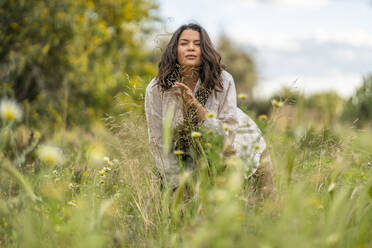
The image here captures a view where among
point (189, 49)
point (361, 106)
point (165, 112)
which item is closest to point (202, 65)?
point (189, 49)

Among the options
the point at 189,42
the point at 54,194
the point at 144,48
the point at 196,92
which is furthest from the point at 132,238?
the point at 144,48

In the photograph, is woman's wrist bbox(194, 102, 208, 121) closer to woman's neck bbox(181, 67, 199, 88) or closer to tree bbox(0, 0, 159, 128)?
woman's neck bbox(181, 67, 199, 88)

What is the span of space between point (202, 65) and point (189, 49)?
0.16 metres

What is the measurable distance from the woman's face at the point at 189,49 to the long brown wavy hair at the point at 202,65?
1.3 inches

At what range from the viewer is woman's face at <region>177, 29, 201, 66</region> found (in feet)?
9.00

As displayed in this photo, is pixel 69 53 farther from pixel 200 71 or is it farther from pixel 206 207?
pixel 206 207

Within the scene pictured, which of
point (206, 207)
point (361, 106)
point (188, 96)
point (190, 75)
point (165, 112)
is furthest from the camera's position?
point (361, 106)

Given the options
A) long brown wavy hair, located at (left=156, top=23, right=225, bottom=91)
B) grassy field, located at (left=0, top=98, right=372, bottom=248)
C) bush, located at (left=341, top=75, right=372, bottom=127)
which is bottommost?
bush, located at (left=341, top=75, right=372, bottom=127)

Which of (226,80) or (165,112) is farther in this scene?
(226,80)

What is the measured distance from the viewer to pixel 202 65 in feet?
9.27

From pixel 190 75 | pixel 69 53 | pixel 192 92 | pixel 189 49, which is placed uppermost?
pixel 189 49

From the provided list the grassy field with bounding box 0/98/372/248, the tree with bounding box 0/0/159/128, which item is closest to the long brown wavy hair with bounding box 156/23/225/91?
the grassy field with bounding box 0/98/372/248

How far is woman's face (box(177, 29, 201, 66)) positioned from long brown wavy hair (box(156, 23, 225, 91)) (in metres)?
0.03

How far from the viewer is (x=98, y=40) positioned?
6266 millimetres
